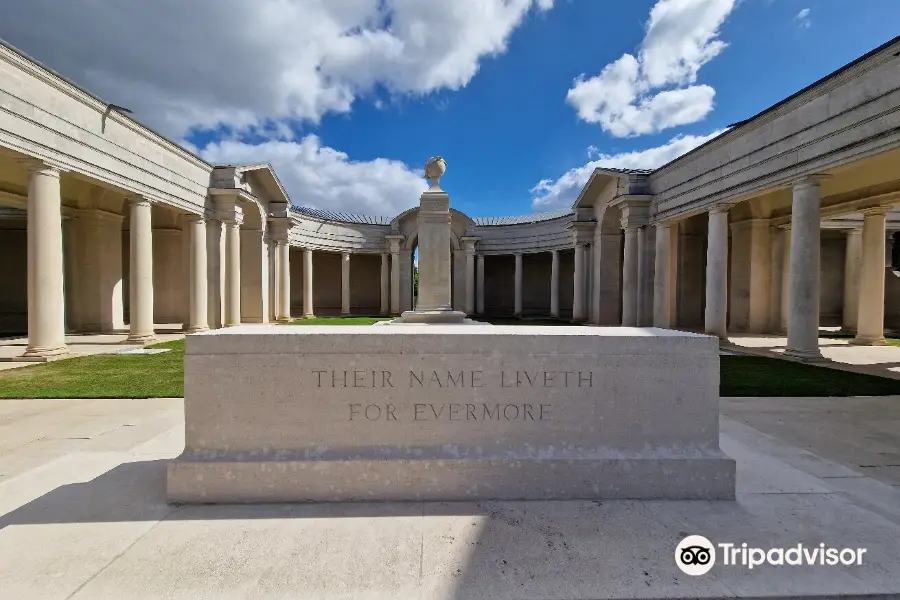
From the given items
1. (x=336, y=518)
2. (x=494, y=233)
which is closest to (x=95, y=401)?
(x=336, y=518)

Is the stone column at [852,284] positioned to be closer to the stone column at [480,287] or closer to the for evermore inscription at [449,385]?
the stone column at [480,287]

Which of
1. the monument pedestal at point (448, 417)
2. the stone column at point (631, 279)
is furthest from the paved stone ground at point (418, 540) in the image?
the stone column at point (631, 279)

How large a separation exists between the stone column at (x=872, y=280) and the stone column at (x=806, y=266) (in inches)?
326

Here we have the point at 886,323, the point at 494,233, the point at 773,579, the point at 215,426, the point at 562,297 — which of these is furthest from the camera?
the point at 562,297

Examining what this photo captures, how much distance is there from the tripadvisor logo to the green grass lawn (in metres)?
7.43

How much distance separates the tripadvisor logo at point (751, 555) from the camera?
3.26m

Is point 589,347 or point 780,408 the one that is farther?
point 780,408

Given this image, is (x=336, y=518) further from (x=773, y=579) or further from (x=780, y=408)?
(x=780, y=408)

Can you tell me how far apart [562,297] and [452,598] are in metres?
46.2

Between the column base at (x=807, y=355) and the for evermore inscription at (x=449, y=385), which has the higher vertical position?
the for evermore inscription at (x=449, y=385)

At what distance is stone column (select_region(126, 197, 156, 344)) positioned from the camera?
17828 mm

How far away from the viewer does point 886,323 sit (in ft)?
99.3

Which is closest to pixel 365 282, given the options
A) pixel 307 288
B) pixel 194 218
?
pixel 307 288

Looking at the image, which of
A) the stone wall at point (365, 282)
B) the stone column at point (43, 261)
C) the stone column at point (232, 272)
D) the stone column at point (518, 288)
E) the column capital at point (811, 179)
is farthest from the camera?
the stone wall at point (365, 282)
